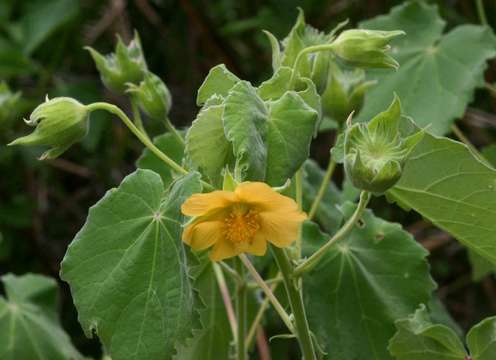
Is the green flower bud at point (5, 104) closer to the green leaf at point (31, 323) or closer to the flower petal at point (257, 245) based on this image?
the green leaf at point (31, 323)

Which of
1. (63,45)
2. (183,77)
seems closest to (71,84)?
(63,45)

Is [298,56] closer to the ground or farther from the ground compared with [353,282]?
farther from the ground

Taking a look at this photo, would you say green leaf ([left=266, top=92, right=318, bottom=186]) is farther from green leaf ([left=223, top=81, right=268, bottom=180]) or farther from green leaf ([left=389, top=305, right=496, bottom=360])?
green leaf ([left=389, top=305, right=496, bottom=360])

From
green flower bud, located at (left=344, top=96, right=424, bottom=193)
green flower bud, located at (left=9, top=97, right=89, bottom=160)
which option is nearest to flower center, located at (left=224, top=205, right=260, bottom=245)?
green flower bud, located at (left=344, top=96, right=424, bottom=193)

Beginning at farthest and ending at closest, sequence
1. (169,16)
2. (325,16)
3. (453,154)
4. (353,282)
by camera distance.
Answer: (169,16) → (325,16) → (353,282) → (453,154)

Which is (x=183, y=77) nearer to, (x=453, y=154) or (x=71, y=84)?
(x=71, y=84)

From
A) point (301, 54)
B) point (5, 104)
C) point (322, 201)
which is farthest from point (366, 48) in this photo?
point (5, 104)
